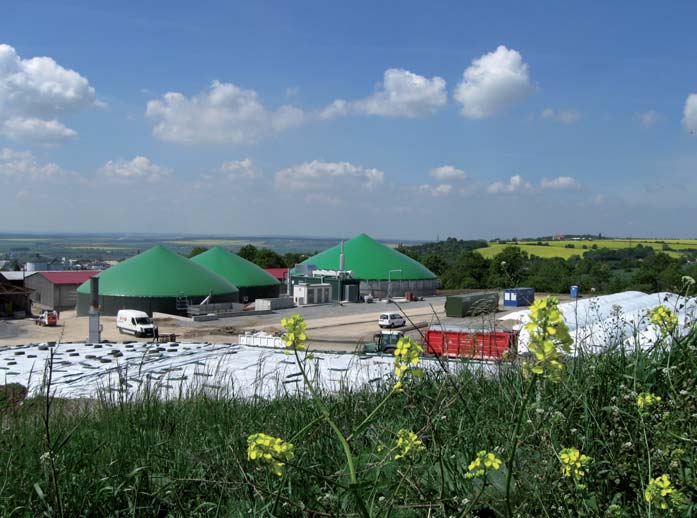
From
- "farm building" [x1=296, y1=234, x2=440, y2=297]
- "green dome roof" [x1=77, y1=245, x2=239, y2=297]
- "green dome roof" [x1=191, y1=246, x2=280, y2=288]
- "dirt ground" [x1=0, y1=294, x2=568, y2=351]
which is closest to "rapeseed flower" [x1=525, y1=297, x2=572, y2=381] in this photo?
"dirt ground" [x1=0, y1=294, x2=568, y2=351]

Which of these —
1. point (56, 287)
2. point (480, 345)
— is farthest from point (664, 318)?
point (56, 287)

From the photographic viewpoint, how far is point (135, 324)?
39.5 metres

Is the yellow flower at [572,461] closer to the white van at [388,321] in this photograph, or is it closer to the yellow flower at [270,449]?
the yellow flower at [270,449]

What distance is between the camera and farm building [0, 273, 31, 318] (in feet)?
154

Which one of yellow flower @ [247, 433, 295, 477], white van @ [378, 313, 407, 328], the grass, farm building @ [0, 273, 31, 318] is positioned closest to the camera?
yellow flower @ [247, 433, 295, 477]

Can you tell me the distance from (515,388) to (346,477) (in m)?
1.87

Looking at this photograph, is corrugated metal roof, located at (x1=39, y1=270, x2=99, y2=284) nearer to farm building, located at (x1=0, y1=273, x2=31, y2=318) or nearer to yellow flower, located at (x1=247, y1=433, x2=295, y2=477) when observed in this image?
farm building, located at (x1=0, y1=273, x2=31, y2=318)

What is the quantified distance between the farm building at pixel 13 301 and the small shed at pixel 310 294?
861 inches

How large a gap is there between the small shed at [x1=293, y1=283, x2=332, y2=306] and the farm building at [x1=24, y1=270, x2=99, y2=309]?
19.6m

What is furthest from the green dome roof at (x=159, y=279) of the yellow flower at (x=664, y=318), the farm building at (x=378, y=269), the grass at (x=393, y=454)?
the yellow flower at (x=664, y=318)

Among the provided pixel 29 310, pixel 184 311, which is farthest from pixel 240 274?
pixel 29 310

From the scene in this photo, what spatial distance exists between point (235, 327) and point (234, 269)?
68.6 feet

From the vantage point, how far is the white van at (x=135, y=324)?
128ft

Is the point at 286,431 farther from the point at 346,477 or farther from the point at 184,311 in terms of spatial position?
the point at 184,311
